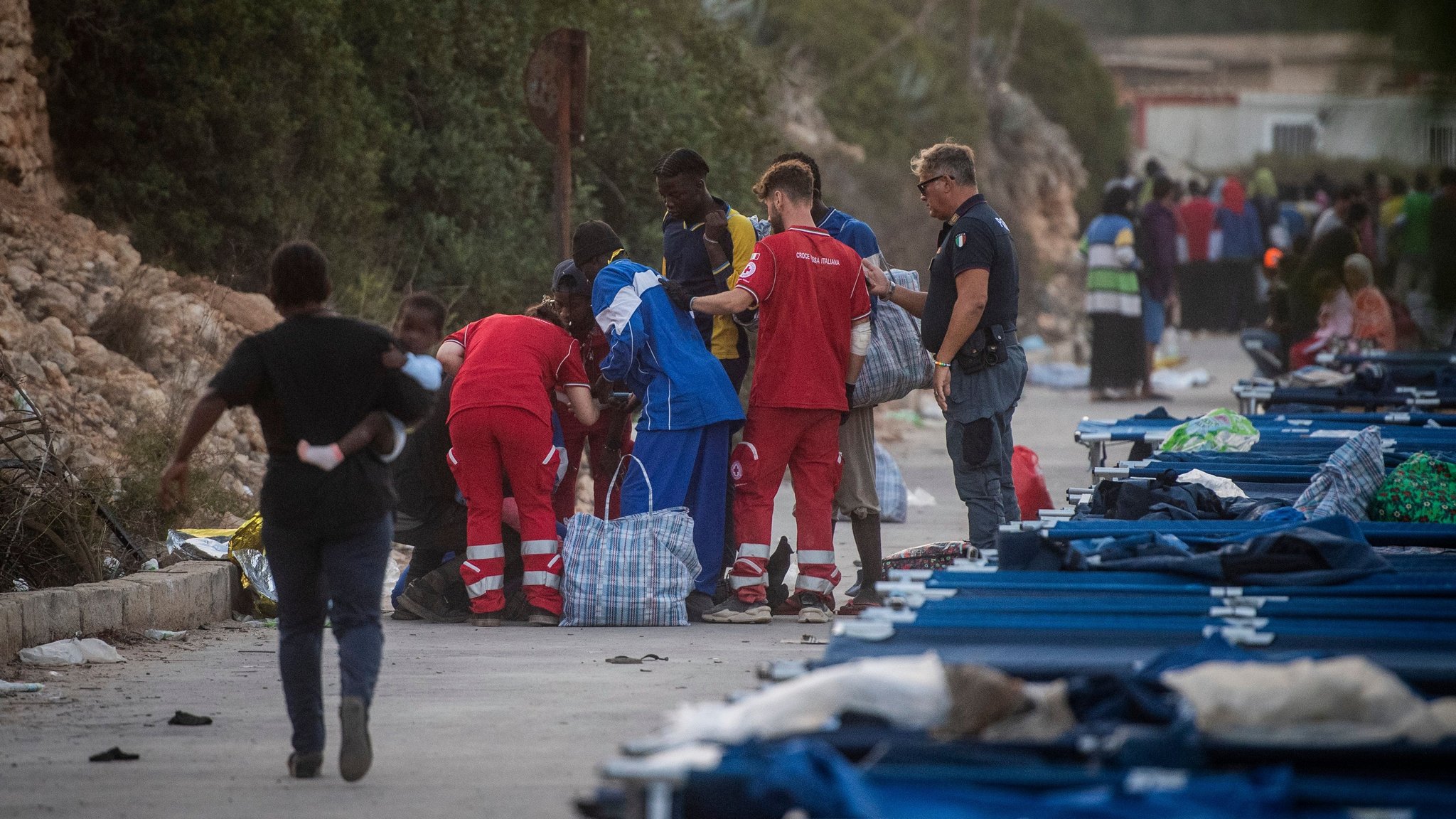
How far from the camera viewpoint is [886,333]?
831 centimetres

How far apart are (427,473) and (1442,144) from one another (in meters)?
6.18

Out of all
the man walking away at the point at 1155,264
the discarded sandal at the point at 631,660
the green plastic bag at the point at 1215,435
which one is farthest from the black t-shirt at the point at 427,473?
the man walking away at the point at 1155,264

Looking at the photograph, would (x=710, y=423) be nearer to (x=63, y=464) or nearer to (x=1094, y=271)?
(x=63, y=464)

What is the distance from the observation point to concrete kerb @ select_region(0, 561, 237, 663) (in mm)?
6980

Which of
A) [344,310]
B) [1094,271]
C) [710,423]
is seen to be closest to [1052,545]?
[710,423]

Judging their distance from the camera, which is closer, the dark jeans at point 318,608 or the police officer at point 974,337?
the dark jeans at point 318,608

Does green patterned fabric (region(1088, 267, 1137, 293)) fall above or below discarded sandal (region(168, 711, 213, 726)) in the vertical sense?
above

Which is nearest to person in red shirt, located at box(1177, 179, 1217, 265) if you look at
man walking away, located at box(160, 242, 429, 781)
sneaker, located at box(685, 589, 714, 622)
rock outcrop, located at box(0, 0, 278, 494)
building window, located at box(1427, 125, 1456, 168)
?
rock outcrop, located at box(0, 0, 278, 494)

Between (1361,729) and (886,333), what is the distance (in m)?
5.09

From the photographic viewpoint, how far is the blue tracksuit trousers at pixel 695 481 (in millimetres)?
7945

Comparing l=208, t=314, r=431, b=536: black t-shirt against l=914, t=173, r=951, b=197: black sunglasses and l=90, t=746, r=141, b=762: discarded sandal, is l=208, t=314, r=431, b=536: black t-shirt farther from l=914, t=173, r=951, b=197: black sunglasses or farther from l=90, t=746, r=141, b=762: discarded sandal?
l=914, t=173, r=951, b=197: black sunglasses

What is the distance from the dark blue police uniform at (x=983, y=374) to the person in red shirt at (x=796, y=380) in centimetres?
46

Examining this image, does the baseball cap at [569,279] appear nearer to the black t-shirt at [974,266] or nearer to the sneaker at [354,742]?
the black t-shirt at [974,266]

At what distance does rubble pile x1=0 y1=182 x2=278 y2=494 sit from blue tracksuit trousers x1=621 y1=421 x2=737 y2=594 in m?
3.02
